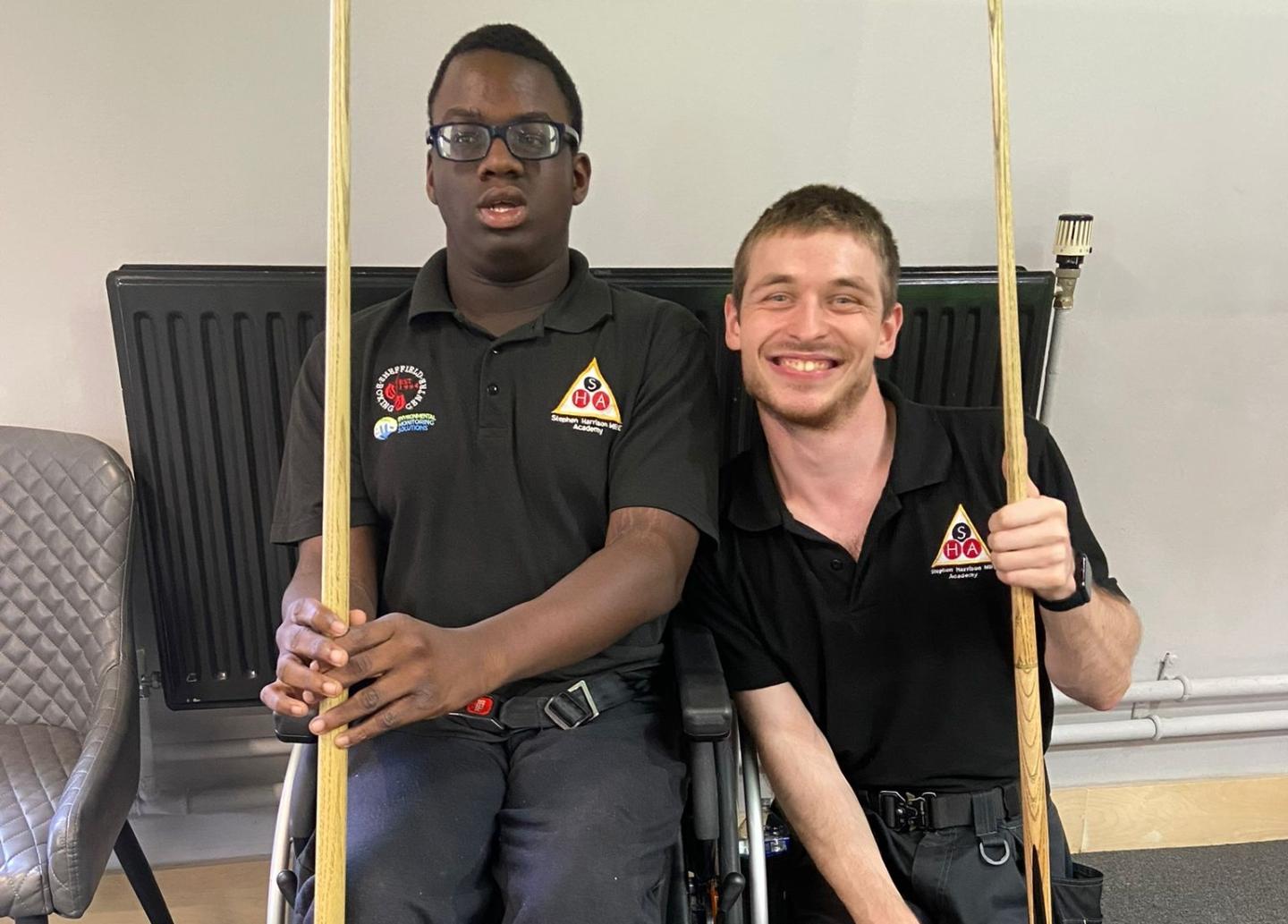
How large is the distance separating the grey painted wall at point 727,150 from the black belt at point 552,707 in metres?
0.76

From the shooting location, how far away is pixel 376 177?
1585mm

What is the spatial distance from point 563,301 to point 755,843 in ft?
2.37

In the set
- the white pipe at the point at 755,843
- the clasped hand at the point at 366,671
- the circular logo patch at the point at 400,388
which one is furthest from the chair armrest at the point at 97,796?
the white pipe at the point at 755,843

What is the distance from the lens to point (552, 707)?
1210 mm

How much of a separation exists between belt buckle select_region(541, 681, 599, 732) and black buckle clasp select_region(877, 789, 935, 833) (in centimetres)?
40

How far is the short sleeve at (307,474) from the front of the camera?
4.11 feet

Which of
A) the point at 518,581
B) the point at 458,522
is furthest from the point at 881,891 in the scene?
the point at 458,522

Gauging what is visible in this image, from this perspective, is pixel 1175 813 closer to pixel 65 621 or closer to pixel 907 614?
pixel 907 614

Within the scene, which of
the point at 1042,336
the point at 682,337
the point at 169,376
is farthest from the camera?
the point at 1042,336

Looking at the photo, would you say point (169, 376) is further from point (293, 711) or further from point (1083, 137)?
point (1083, 137)

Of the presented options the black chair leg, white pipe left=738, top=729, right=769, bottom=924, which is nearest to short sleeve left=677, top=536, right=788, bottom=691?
white pipe left=738, top=729, right=769, bottom=924

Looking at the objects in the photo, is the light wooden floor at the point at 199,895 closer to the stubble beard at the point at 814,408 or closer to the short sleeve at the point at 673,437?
the short sleeve at the point at 673,437

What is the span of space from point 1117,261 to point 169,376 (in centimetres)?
161

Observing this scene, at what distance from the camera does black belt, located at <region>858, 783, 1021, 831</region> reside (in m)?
1.25
